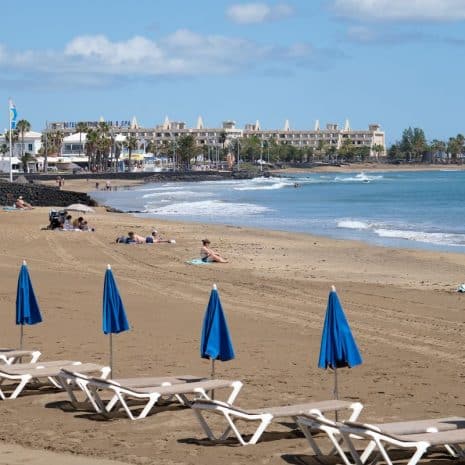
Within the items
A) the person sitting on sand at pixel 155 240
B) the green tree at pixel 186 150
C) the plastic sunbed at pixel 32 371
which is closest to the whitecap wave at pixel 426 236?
the person sitting on sand at pixel 155 240

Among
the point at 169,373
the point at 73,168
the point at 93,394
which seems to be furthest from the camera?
the point at 73,168

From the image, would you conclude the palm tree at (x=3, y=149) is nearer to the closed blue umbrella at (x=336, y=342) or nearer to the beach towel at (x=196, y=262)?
the beach towel at (x=196, y=262)

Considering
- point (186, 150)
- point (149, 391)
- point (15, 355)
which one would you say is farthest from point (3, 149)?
point (149, 391)

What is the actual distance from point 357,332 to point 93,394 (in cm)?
563

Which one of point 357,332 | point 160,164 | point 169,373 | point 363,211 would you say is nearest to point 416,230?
point 363,211

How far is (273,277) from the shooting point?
22.1 m

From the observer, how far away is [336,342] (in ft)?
29.3

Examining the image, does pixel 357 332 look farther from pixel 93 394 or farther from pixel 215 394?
pixel 93 394

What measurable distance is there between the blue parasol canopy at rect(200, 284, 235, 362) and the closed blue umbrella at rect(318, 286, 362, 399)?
100cm

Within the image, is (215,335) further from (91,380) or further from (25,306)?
(25,306)

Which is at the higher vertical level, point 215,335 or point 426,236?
point 215,335

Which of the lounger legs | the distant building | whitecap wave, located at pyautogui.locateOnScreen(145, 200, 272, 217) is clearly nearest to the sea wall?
the distant building

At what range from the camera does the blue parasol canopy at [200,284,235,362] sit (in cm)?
955

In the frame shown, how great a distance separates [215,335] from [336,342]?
3.92 ft
